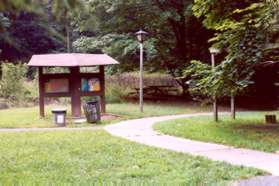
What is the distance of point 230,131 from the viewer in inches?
464

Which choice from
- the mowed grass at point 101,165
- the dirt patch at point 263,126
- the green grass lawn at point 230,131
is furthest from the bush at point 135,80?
the mowed grass at point 101,165

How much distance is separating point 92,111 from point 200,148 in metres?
5.45

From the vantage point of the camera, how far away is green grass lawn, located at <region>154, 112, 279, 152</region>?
9.95 m

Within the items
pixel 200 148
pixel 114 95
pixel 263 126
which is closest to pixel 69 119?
pixel 263 126

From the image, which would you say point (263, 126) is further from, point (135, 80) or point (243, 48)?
point (135, 80)

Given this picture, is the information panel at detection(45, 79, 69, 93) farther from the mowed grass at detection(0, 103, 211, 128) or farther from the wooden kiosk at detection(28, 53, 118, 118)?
the mowed grass at detection(0, 103, 211, 128)

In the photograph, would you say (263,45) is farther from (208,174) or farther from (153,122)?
(208,174)

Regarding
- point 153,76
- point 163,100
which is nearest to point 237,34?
point 163,100

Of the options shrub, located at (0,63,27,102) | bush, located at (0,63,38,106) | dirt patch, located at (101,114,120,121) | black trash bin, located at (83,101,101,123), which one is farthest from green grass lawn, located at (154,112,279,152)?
shrub, located at (0,63,27,102)

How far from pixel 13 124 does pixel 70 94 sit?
2.14m

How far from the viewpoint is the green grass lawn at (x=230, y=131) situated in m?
9.95

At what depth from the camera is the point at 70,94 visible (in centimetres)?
1577

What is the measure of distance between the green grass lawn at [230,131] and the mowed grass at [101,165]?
1.66 m

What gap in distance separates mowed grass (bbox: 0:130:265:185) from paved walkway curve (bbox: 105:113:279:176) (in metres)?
0.43
